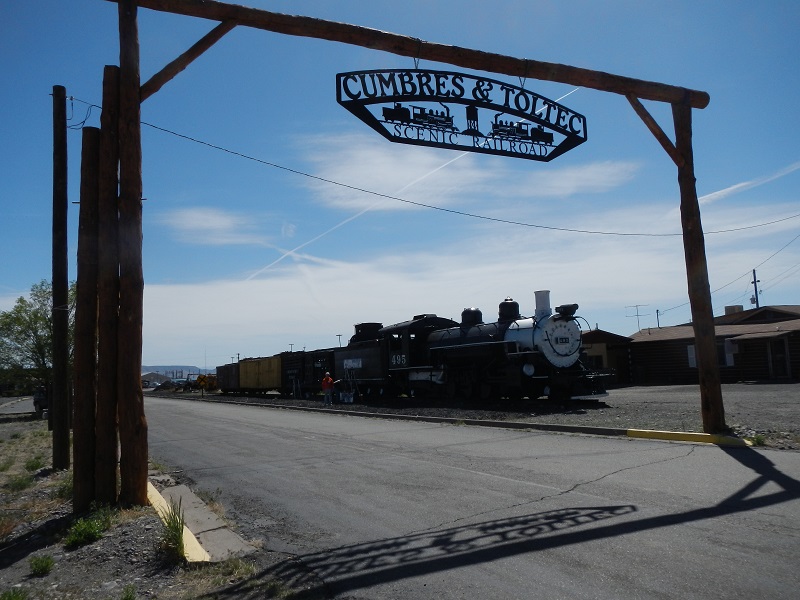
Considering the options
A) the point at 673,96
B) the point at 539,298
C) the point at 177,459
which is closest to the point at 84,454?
the point at 177,459

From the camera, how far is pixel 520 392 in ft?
70.6

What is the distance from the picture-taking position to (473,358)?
899 inches

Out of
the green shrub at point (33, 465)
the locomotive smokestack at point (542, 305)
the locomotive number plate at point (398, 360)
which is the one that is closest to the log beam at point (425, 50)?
the green shrub at point (33, 465)

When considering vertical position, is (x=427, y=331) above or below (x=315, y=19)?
below

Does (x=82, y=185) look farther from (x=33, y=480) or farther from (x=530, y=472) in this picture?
(x=530, y=472)

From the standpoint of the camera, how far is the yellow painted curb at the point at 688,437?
10.6 metres

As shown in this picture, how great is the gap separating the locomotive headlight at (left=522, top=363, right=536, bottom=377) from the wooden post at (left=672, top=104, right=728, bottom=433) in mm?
8380

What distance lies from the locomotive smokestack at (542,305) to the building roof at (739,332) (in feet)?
31.0

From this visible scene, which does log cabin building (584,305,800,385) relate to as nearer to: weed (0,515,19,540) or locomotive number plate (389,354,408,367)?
locomotive number plate (389,354,408,367)

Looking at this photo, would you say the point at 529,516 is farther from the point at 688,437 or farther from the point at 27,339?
the point at 27,339

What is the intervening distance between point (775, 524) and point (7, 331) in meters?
36.7

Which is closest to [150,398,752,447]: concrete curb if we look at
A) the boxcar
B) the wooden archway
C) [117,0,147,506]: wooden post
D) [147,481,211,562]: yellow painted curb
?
the wooden archway

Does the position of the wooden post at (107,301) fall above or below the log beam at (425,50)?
below

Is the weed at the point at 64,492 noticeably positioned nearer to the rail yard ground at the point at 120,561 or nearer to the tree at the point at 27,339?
the rail yard ground at the point at 120,561
